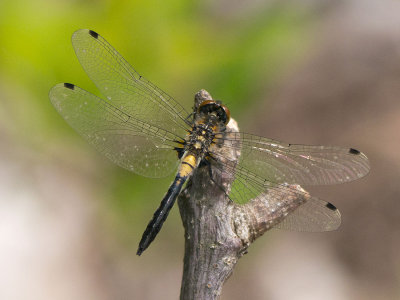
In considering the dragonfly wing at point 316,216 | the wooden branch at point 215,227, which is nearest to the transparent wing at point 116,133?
the wooden branch at point 215,227

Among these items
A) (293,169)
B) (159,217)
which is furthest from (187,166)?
(293,169)

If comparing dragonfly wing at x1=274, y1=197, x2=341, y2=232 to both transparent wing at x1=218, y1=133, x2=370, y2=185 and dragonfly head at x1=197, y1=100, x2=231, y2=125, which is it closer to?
transparent wing at x1=218, y1=133, x2=370, y2=185

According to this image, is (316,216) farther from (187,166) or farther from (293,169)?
(187,166)

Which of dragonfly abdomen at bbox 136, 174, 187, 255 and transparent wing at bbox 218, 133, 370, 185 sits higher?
transparent wing at bbox 218, 133, 370, 185

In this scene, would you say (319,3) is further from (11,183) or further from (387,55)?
(11,183)

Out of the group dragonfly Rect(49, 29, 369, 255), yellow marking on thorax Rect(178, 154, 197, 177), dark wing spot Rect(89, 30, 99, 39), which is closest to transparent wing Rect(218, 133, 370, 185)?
dragonfly Rect(49, 29, 369, 255)

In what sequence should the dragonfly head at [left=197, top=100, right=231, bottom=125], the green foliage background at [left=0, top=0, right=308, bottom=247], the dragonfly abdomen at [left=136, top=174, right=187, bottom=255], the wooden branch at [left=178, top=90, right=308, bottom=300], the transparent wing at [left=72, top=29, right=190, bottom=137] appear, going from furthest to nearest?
the green foliage background at [left=0, top=0, right=308, bottom=247] → the transparent wing at [left=72, top=29, right=190, bottom=137] → the dragonfly head at [left=197, top=100, right=231, bottom=125] → the dragonfly abdomen at [left=136, top=174, right=187, bottom=255] → the wooden branch at [left=178, top=90, right=308, bottom=300]
